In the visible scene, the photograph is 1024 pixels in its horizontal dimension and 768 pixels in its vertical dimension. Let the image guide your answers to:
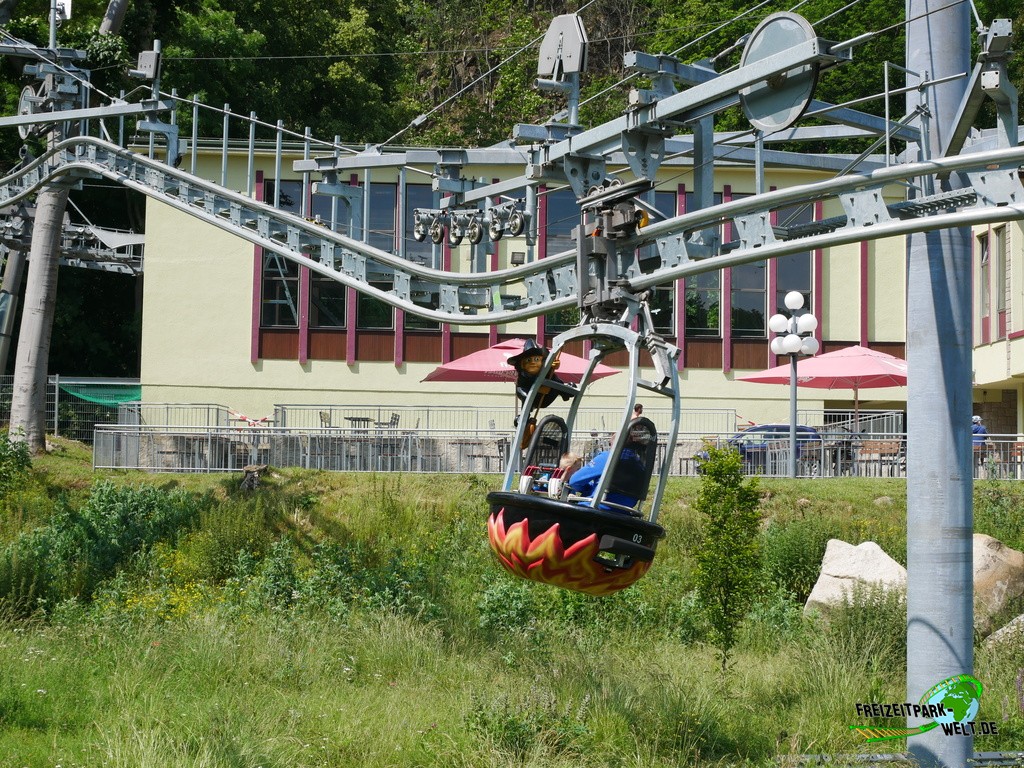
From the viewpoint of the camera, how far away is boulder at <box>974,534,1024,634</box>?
15.8 meters

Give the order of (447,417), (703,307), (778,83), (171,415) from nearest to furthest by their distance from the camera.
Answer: (778,83) → (171,415) → (447,417) → (703,307)

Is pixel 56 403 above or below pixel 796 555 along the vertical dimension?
above

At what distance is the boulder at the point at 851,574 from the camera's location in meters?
16.2

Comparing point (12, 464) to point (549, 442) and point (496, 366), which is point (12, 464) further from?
point (549, 442)

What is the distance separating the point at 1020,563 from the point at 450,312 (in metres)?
8.21

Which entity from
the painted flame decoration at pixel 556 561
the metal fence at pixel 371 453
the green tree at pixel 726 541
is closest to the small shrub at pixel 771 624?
the green tree at pixel 726 541

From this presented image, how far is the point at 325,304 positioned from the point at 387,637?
2094 cm

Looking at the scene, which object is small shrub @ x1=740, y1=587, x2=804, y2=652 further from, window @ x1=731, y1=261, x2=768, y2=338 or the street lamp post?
window @ x1=731, y1=261, x2=768, y2=338

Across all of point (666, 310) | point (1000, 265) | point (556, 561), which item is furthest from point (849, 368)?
point (556, 561)

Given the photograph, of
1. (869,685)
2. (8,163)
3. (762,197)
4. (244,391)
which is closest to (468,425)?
(244,391)

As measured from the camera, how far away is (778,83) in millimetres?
9477

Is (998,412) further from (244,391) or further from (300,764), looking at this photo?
(300,764)

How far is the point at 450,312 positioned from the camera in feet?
45.3

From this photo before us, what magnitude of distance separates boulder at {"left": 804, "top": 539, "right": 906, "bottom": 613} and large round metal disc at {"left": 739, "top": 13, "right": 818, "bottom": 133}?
7.97m
